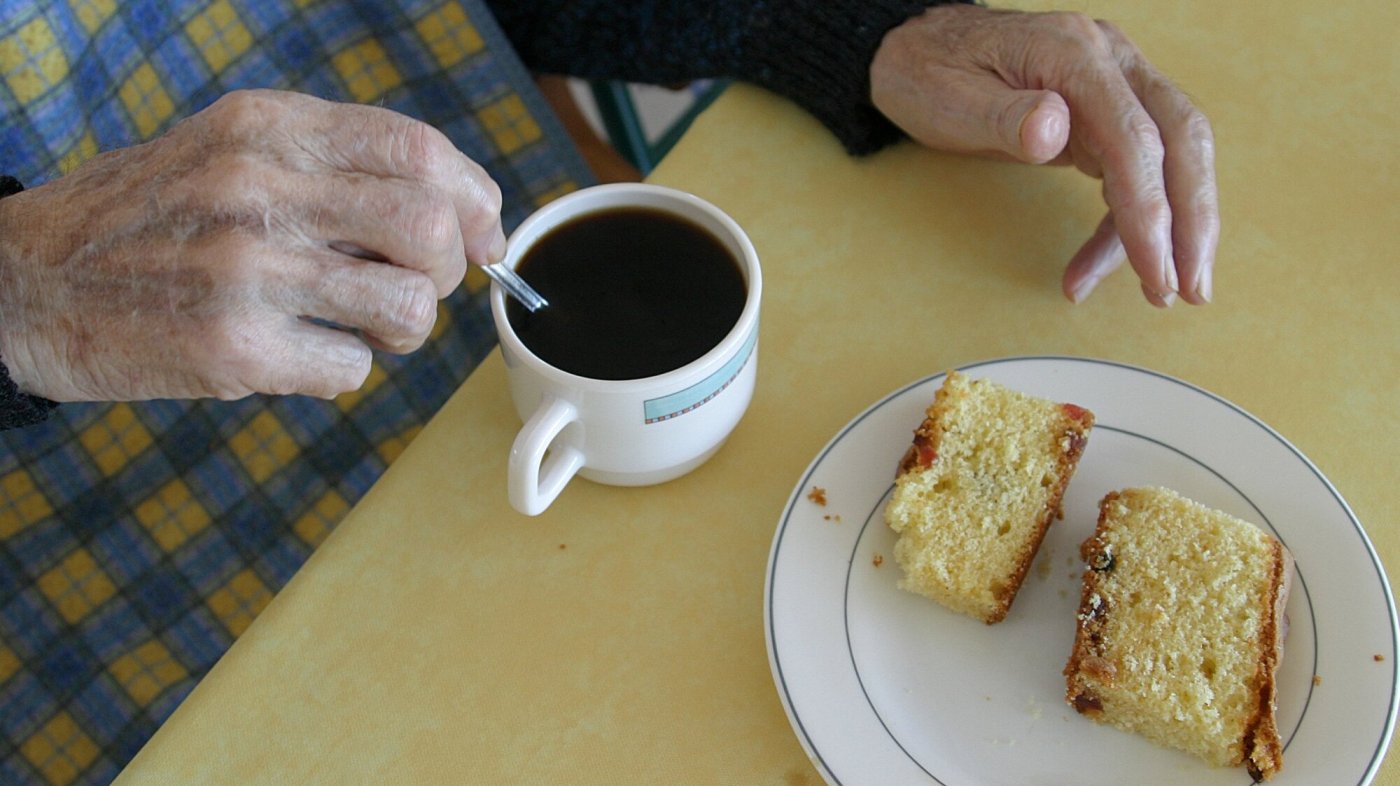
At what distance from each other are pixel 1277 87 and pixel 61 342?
1.34 m

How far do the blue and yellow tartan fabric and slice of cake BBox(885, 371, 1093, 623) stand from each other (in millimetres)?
670

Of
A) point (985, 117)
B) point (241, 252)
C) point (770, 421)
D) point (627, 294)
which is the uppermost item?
point (241, 252)

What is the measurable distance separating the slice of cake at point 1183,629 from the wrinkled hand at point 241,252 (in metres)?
0.62

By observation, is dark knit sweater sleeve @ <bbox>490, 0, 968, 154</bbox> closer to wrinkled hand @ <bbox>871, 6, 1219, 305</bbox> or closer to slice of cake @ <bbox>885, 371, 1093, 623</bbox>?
wrinkled hand @ <bbox>871, 6, 1219, 305</bbox>

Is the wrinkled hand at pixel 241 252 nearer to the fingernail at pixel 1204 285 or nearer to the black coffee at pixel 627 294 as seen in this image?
the black coffee at pixel 627 294

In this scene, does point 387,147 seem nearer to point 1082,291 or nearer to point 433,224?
point 433,224

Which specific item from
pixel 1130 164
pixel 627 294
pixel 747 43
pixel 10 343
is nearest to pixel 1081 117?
pixel 1130 164

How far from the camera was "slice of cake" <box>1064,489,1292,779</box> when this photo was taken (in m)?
0.81

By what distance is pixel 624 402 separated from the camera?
85 cm

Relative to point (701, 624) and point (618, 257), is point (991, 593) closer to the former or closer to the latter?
point (701, 624)

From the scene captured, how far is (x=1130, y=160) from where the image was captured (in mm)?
1034

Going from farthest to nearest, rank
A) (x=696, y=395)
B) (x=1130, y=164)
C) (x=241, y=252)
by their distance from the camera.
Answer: (x=1130, y=164) → (x=696, y=395) → (x=241, y=252)

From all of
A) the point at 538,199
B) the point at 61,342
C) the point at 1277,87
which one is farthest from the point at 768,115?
the point at 61,342

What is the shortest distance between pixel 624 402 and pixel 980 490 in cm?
35
